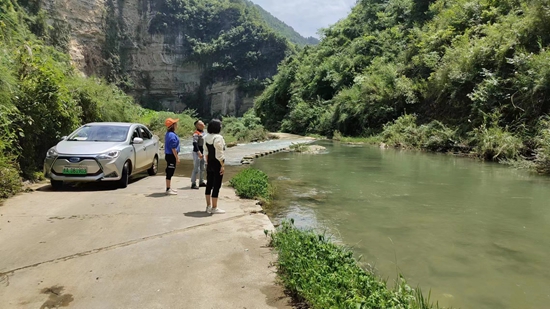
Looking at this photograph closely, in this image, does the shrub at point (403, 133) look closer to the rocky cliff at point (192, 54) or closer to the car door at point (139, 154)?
the car door at point (139, 154)

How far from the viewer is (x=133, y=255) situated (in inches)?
179

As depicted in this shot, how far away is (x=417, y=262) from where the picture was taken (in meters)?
4.85

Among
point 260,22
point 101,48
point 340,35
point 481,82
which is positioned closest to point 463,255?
point 481,82

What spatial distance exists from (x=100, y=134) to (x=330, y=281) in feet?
26.3

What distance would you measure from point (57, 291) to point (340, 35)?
1878 inches

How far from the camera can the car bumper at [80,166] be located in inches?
331

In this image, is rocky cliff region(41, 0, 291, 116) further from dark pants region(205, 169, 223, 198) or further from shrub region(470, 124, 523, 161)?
dark pants region(205, 169, 223, 198)

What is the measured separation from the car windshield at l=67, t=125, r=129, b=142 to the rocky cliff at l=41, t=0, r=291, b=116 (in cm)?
7586

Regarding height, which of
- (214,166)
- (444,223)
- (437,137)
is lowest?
(444,223)

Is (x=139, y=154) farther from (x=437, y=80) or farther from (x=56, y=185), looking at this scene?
(x=437, y=80)

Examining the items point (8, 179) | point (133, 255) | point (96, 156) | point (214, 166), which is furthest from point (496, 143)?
point (8, 179)

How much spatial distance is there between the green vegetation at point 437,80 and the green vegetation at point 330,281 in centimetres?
1126

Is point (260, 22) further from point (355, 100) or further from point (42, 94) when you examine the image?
point (42, 94)

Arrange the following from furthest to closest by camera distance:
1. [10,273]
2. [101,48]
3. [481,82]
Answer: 1. [101,48]
2. [481,82]
3. [10,273]
